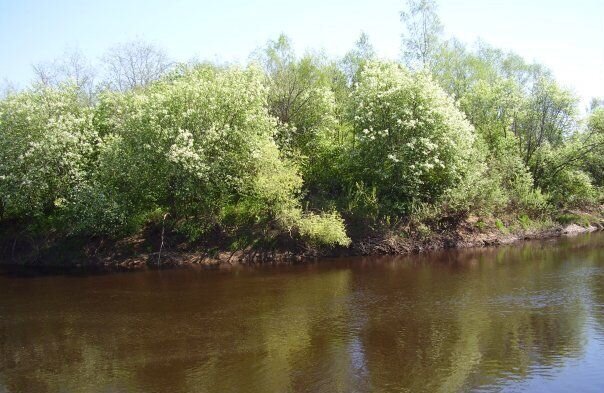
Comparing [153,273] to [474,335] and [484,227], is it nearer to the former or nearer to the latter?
[474,335]

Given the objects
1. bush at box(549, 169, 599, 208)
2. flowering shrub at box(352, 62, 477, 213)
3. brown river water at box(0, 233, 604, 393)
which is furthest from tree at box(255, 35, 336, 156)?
bush at box(549, 169, 599, 208)

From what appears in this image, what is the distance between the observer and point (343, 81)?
53.1 m

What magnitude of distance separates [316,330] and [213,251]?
18.9 metres

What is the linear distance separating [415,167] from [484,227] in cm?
936

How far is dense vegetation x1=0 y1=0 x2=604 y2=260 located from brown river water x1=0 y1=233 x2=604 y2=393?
6374 mm

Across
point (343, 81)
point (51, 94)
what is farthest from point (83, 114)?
point (343, 81)

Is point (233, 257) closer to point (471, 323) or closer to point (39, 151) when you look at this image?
point (39, 151)

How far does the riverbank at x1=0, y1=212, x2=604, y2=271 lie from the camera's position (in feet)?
124

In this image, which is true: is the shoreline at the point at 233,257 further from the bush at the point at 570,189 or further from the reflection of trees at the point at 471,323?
the bush at the point at 570,189

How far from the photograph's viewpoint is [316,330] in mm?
21000

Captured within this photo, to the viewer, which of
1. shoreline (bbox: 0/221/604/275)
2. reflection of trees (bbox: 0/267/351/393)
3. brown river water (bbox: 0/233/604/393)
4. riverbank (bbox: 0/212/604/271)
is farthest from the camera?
riverbank (bbox: 0/212/604/271)

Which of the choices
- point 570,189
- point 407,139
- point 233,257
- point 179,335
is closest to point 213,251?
point 233,257

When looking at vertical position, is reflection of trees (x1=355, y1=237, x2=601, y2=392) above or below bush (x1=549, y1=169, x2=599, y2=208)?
below

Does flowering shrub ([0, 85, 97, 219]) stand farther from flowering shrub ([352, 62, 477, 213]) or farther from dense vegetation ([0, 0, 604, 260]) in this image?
flowering shrub ([352, 62, 477, 213])
